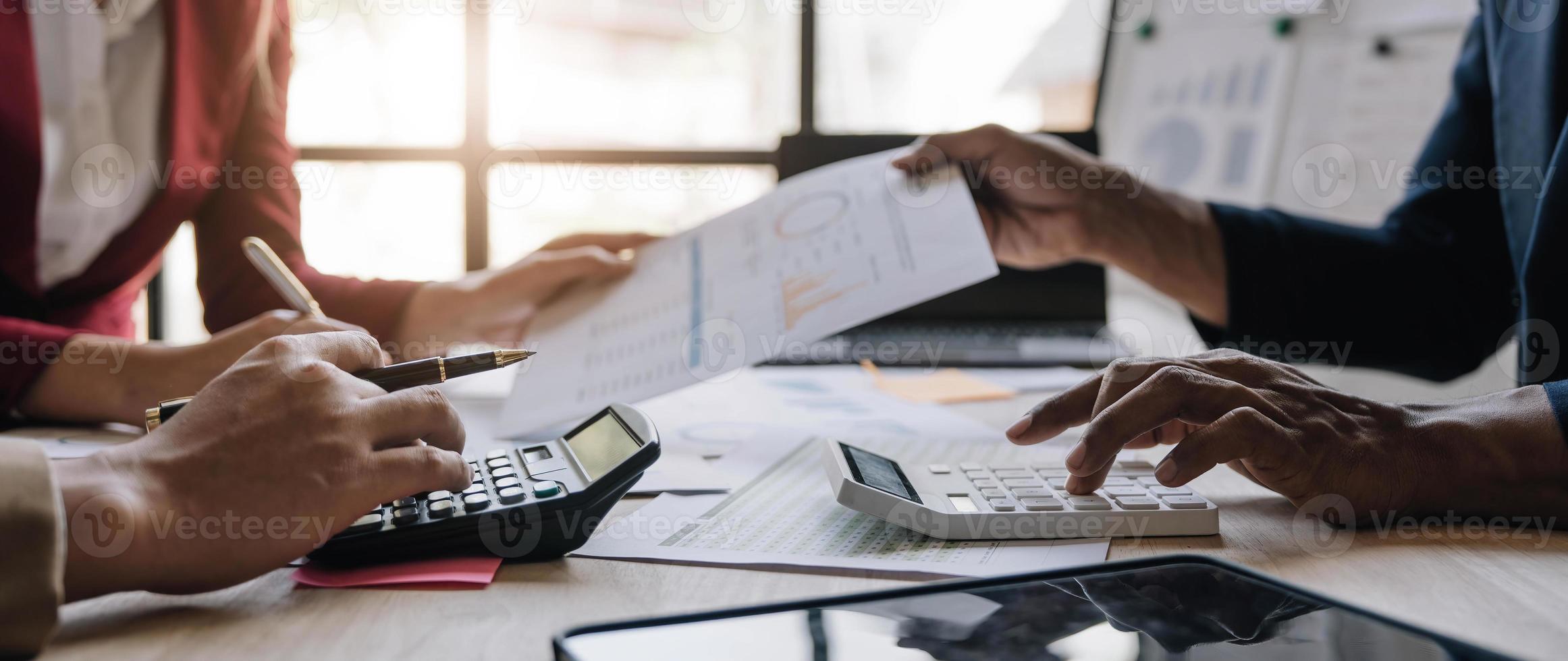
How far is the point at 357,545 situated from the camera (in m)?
0.43

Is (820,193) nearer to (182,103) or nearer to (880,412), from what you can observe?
(880,412)

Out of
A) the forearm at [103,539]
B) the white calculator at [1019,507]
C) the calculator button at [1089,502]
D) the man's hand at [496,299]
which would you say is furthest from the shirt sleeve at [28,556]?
the man's hand at [496,299]

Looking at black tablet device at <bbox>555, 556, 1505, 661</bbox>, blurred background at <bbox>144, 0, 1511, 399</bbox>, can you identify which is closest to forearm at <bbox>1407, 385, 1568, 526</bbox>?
black tablet device at <bbox>555, 556, 1505, 661</bbox>

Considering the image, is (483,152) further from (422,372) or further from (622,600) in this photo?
(622,600)

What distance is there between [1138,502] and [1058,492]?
43 mm

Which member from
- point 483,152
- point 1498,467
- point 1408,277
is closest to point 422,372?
point 1498,467

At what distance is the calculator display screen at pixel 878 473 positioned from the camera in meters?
0.50

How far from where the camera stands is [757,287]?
2.57 feet

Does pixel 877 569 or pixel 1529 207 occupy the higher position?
pixel 1529 207

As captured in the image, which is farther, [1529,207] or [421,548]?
[1529,207]

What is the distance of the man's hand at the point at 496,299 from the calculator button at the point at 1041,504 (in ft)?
1.82

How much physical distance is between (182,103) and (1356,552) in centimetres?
119

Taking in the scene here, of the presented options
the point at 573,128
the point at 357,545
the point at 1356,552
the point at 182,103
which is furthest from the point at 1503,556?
the point at 573,128

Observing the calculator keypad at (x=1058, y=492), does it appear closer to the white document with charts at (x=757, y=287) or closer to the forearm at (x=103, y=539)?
the white document with charts at (x=757, y=287)
